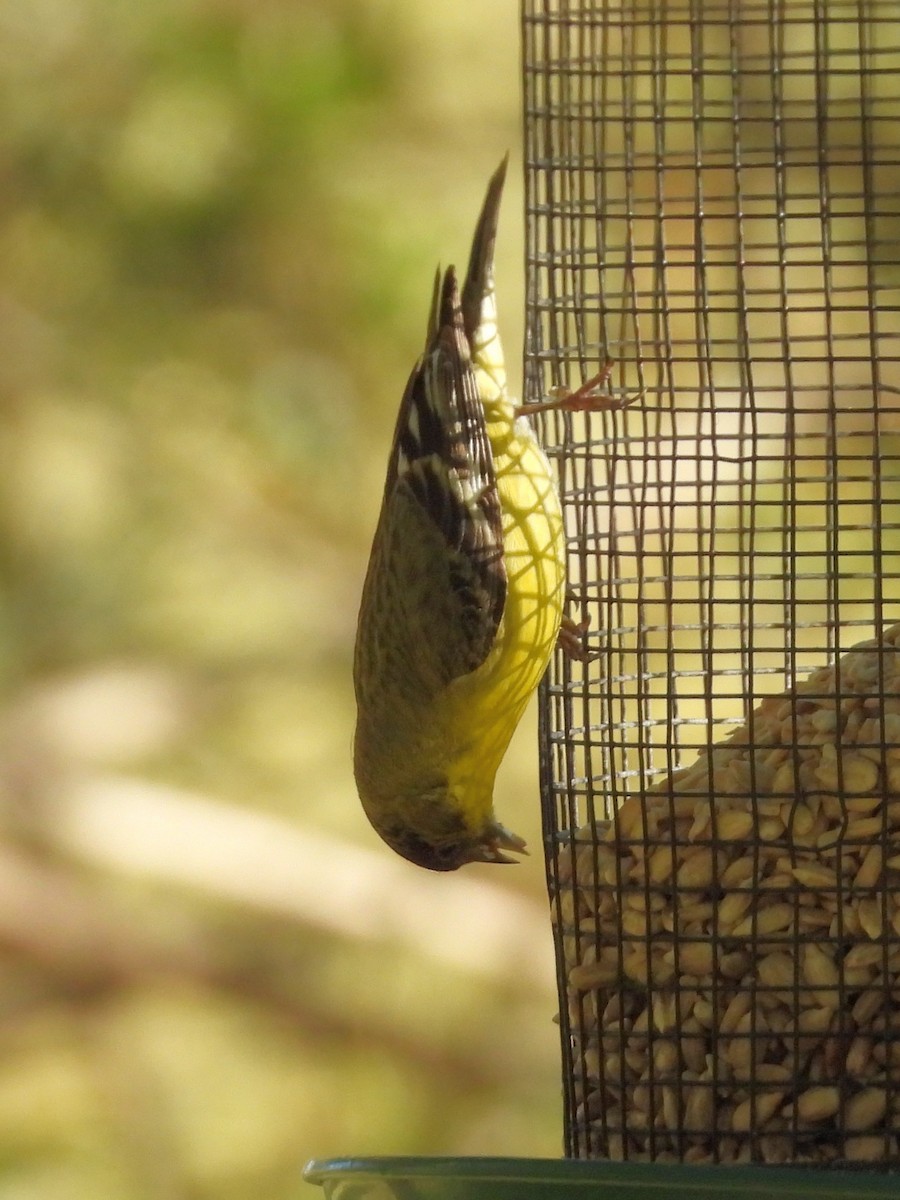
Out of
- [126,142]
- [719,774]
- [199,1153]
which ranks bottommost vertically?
[199,1153]

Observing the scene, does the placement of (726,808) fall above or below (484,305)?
below

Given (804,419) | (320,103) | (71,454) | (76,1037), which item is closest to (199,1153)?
(76,1037)

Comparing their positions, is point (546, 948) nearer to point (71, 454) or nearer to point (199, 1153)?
point (199, 1153)

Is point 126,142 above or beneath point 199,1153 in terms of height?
above

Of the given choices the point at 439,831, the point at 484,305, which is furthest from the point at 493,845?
the point at 484,305

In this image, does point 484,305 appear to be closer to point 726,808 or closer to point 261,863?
point 726,808

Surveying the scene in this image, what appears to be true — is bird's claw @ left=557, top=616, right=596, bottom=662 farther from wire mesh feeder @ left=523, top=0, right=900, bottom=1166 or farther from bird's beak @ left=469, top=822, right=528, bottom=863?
bird's beak @ left=469, top=822, right=528, bottom=863

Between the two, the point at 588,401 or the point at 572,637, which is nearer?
the point at 588,401
